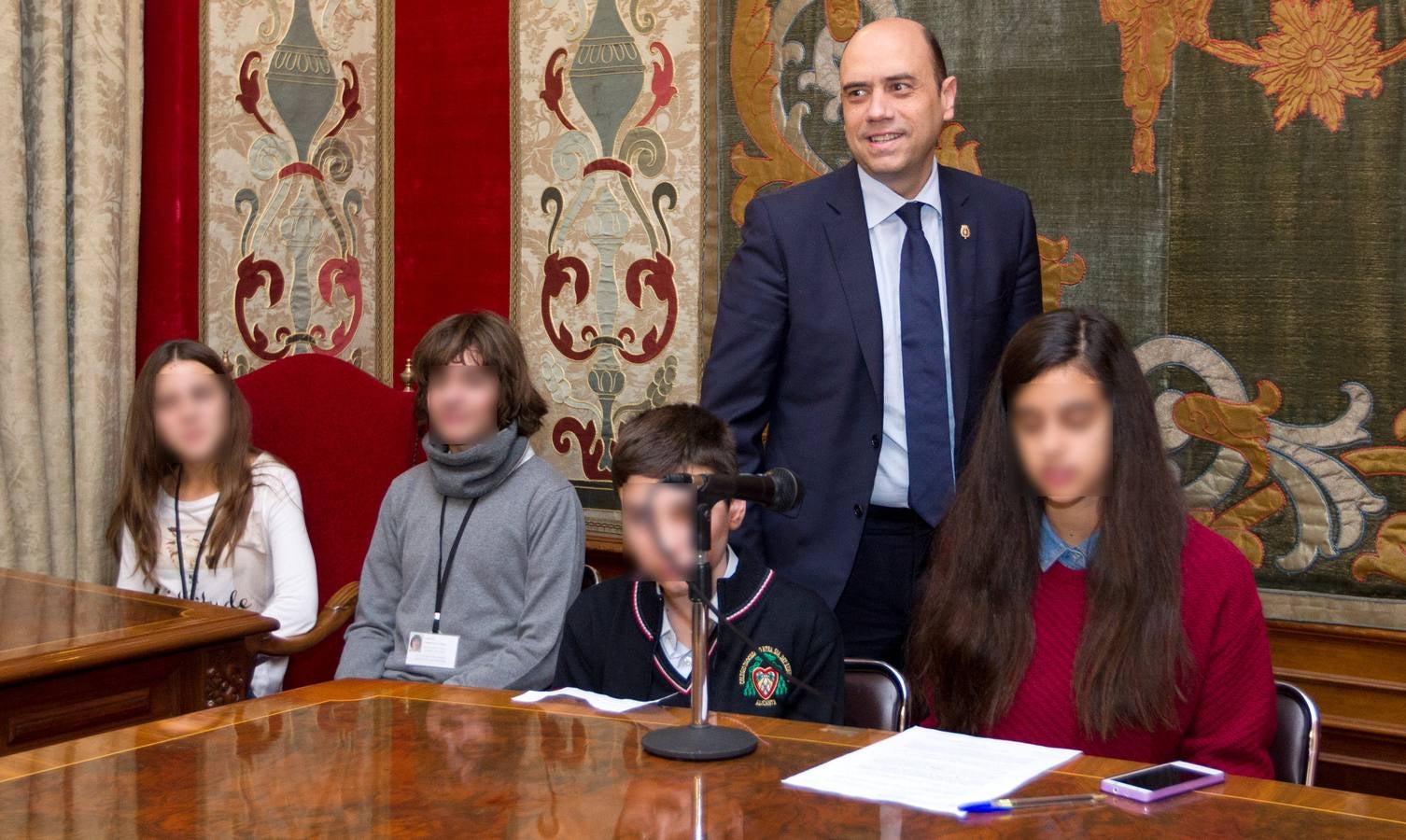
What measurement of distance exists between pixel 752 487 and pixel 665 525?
0.55 m

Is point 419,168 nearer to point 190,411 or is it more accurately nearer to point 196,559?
point 190,411

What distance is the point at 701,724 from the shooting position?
5.27ft

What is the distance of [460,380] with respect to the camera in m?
2.86

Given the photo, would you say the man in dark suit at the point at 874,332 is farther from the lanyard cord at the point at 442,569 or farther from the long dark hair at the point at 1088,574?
the lanyard cord at the point at 442,569

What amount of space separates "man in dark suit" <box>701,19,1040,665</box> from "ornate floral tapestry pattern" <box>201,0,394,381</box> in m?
1.51

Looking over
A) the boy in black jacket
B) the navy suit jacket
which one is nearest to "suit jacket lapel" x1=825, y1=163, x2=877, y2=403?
the navy suit jacket

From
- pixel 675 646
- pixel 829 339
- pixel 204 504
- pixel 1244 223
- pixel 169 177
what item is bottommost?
pixel 675 646

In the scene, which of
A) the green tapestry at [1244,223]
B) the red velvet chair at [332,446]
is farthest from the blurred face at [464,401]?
the green tapestry at [1244,223]

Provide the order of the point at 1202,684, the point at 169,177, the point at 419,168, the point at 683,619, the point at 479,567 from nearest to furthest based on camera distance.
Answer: the point at 1202,684 < the point at 683,619 < the point at 479,567 < the point at 169,177 < the point at 419,168

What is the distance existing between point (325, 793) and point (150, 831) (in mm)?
177

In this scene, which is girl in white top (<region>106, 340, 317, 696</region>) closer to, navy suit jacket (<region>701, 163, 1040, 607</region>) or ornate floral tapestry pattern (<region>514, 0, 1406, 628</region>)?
navy suit jacket (<region>701, 163, 1040, 607</region>)

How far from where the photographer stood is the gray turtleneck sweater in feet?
8.76

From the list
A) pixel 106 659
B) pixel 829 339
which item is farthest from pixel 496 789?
→ pixel 829 339

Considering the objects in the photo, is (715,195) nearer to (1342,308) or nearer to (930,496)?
(930,496)
